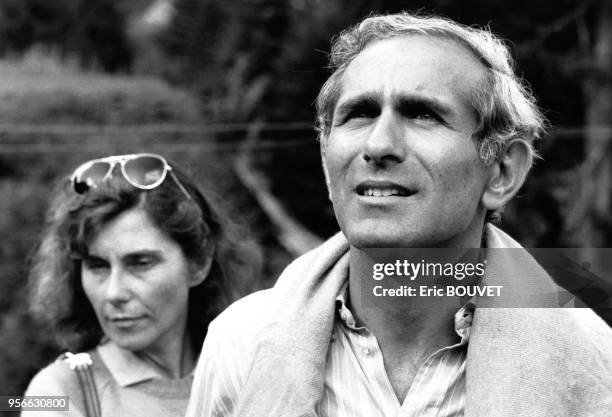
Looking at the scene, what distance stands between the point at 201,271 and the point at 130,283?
1.25 ft

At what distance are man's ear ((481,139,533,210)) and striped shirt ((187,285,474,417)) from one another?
1.03ft

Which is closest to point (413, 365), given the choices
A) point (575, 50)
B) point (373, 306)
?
point (373, 306)

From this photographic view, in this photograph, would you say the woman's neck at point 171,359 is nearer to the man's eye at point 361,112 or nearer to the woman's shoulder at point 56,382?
the woman's shoulder at point 56,382

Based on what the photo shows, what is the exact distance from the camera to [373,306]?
236cm

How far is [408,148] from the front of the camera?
2260 mm

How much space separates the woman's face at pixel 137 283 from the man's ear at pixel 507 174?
1256 millimetres

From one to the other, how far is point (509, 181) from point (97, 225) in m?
1.50

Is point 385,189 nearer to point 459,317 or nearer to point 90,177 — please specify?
point 459,317

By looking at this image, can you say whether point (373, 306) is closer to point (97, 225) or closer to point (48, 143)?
point (97, 225)

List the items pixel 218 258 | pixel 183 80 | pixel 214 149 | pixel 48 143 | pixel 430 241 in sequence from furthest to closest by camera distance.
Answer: pixel 183 80 < pixel 214 149 < pixel 48 143 < pixel 218 258 < pixel 430 241

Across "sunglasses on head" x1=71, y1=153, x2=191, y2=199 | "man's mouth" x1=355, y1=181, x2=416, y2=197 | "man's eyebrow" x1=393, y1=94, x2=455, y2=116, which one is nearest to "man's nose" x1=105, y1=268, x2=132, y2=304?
"sunglasses on head" x1=71, y1=153, x2=191, y2=199

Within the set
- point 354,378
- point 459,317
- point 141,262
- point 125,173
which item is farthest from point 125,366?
point 459,317

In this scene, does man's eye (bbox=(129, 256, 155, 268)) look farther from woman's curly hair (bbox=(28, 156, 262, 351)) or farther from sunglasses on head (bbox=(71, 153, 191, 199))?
sunglasses on head (bbox=(71, 153, 191, 199))

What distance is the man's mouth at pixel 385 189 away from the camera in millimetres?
2234
